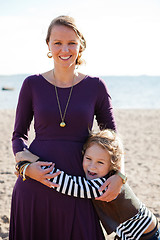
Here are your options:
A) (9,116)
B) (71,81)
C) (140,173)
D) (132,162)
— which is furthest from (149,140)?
(71,81)

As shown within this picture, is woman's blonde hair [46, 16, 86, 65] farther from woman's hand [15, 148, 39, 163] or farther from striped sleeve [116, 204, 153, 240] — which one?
striped sleeve [116, 204, 153, 240]

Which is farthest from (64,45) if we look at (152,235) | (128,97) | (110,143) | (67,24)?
(128,97)

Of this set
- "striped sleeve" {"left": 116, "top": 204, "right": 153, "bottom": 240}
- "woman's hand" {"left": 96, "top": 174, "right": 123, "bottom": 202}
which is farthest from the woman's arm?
"striped sleeve" {"left": 116, "top": 204, "right": 153, "bottom": 240}

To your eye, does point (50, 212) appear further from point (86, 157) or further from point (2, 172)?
point (2, 172)

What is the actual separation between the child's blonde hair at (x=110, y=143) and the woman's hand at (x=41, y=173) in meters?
0.29

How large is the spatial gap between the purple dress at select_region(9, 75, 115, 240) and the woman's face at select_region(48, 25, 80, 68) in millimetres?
188

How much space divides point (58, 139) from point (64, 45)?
621 mm

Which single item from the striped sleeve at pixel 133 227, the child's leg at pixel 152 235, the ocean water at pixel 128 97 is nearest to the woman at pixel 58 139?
the striped sleeve at pixel 133 227

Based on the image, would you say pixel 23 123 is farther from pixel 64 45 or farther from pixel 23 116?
pixel 64 45

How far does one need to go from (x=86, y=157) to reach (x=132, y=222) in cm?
52

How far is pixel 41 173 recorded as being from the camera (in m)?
2.12

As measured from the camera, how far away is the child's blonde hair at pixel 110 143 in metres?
2.24

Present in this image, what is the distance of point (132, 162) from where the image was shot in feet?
25.2

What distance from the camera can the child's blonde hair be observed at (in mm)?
2242
